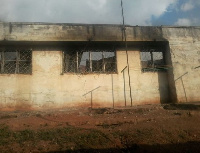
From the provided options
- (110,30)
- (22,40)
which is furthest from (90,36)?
(22,40)

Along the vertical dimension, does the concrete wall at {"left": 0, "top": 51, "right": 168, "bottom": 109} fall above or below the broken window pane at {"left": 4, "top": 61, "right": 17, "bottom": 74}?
below

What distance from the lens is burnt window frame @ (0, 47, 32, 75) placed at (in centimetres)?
1137

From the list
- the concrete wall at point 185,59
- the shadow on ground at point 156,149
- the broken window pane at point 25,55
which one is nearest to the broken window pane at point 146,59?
the concrete wall at point 185,59

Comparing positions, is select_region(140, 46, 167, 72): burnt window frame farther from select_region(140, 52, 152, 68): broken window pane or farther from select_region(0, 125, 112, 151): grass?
select_region(0, 125, 112, 151): grass

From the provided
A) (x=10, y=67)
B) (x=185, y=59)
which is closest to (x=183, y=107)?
(x=185, y=59)

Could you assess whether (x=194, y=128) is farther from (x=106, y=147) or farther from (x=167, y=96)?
(x=167, y=96)

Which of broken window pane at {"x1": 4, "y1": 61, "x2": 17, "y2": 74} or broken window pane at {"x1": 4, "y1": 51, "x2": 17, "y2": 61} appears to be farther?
broken window pane at {"x1": 4, "y1": 51, "x2": 17, "y2": 61}

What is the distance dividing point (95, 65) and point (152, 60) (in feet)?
11.3

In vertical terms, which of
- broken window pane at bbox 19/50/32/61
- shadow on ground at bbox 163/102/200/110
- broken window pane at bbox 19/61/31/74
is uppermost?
broken window pane at bbox 19/50/32/61

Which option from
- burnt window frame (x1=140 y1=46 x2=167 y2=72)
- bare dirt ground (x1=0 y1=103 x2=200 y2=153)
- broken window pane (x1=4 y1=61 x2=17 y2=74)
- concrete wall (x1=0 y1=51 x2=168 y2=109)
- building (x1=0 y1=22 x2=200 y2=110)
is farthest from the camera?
burnt window frame (x1=140 y1=46 x2=167 y2=72)

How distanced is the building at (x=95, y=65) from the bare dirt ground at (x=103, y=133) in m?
2.21

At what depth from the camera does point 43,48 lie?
11695mm

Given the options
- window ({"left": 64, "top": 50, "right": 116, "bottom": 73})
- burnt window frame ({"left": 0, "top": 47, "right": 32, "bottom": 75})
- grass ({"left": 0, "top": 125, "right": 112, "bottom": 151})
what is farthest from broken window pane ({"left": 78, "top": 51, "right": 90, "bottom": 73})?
grass ({"left": 0, "top": 125, "right": 112, "bottom": 151})

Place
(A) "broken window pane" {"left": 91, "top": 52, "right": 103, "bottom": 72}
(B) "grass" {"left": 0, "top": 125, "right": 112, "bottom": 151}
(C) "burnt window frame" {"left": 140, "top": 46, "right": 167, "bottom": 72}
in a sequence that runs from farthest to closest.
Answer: (C) "burnt window frame" {"left": 140, "top": 46, "right": 167, "bottom": 72}, (A) "broken window pane" {"left": 91, "top": 52, "right": 103, "bottom": 72}, (B) "grass" {"left": 0, "top": 125, "right": 112, "bottom": 151}
